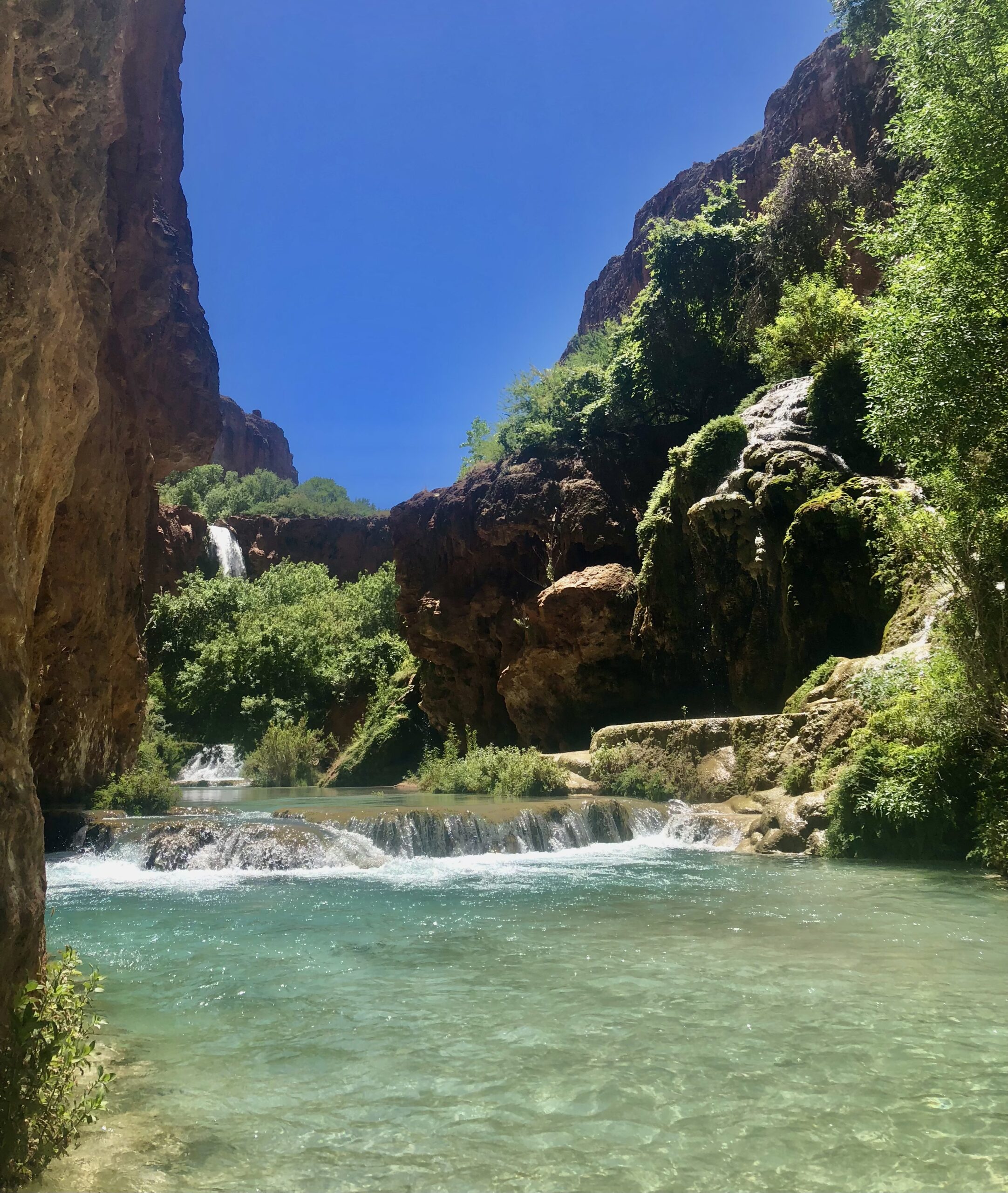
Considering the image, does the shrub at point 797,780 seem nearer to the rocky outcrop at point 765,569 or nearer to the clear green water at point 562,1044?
the rocky outcrop at point 765,569

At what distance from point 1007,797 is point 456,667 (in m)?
22.3

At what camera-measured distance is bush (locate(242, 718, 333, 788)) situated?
2912 cm

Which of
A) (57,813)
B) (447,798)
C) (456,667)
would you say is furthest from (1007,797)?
(456,667)

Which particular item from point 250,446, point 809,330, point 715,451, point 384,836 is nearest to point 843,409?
point 715,451

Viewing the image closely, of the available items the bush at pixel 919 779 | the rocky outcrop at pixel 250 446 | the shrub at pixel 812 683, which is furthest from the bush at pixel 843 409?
the rocky outcrop at pixel 250 446

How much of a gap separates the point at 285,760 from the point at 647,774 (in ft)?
54.5

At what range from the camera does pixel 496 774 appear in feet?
66.5

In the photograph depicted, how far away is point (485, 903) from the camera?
328 inches

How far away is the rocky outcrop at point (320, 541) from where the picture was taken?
55.4m

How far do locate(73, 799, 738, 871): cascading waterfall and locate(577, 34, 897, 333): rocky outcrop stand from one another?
16.4 meters

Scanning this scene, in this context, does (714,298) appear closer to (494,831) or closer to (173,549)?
(494,831)

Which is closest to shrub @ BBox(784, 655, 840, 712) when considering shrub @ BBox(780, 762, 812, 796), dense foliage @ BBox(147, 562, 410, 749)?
shrub @ BBox(780, 762, 812, 796)

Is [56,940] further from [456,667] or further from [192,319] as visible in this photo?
[456,667]

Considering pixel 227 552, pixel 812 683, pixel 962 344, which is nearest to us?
pixel 962 344
